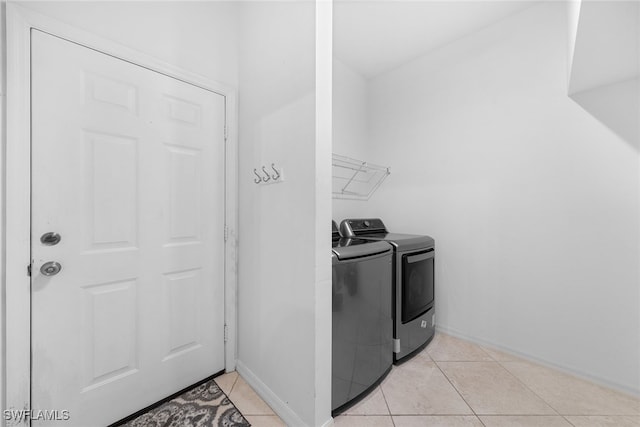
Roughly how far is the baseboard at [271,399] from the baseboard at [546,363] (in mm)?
1517

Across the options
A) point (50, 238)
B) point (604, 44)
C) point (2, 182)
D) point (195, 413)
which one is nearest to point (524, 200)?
point (604, 44)

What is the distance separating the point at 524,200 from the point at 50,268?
291 cm

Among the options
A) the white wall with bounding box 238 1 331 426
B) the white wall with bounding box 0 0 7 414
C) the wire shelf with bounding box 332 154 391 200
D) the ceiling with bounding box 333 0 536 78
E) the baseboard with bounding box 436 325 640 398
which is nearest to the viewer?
the white wall with bounding box 0 0 7 414

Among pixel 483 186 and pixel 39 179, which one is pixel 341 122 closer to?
pixel 483 186

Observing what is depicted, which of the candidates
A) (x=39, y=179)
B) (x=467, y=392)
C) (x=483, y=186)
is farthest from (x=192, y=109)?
(x=467, y=392)

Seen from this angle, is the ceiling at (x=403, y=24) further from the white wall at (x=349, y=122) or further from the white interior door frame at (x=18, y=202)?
the white interior door frame at (x=18, y=202)

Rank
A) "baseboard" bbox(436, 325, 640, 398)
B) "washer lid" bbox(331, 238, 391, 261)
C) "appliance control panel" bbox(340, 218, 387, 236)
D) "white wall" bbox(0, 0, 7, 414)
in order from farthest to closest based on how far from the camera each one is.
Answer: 1. "appliance control panel" bbox(340, 218, 387, 236)
2. "baseboard" bbox(436, 325, 640, 398)
3. "washer lid" bbox(331, 238, 391, 261)
4. "white wall" bbox(0, 0, 7, 414)

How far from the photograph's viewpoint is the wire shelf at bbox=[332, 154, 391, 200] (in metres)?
2.49

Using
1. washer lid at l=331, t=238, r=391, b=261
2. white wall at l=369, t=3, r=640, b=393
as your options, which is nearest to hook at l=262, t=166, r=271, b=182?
washer lid at l=331, t=238, r=391, b=261

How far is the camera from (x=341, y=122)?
8.37 ft

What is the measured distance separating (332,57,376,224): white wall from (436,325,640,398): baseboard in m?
1.41

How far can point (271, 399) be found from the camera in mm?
1415

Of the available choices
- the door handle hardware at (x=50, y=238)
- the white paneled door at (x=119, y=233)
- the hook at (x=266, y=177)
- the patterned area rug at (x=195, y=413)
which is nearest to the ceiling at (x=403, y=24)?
the white paneled door at (x=119, y=233)

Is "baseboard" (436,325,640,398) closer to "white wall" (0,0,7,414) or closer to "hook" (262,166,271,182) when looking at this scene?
"hook" (262,166,271,182)
